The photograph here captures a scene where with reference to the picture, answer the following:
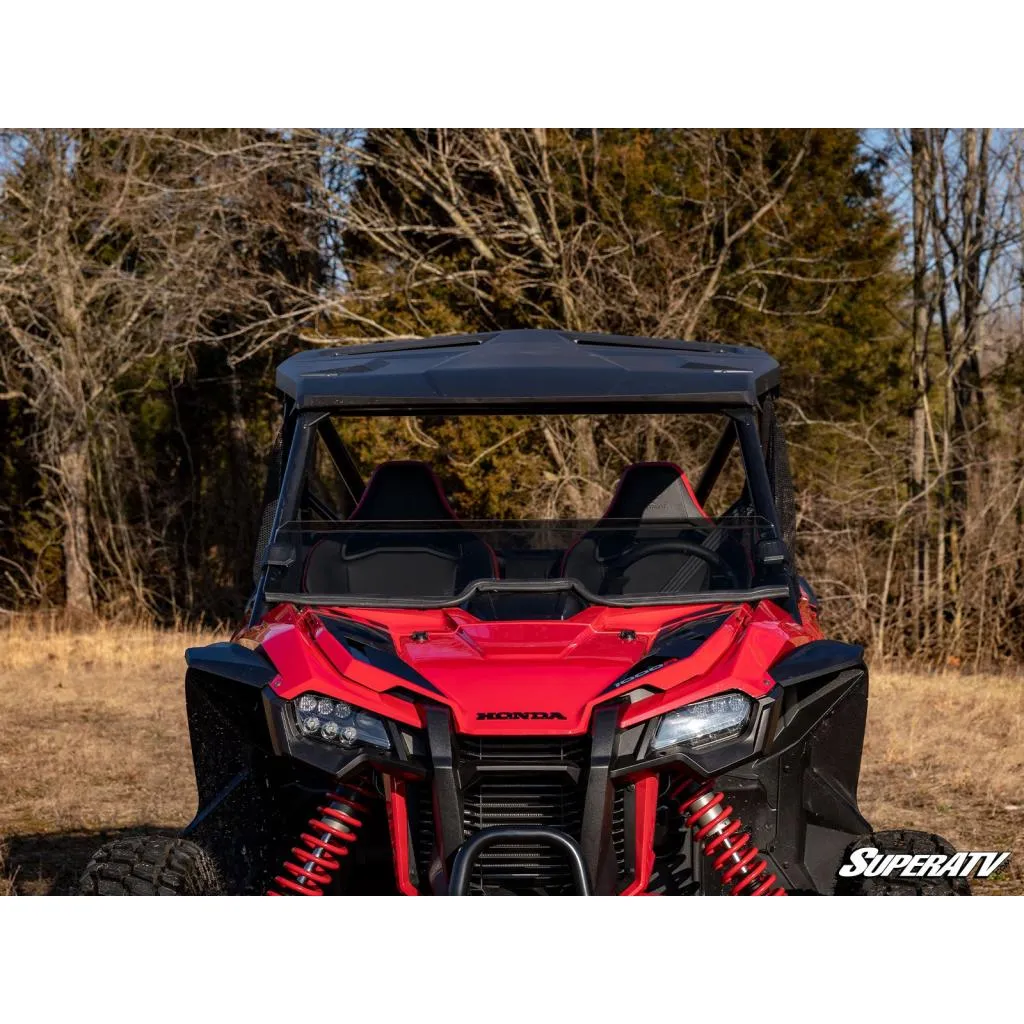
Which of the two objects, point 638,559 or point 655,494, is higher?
point 655,494

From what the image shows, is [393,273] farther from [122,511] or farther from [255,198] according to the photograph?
[122,511]

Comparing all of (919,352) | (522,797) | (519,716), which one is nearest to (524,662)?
(519,716)

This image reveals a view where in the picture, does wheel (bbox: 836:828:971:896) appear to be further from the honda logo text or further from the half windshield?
the honda logo text

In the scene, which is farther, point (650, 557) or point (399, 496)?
point (399, 496)

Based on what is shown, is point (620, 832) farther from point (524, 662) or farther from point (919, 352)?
point (919, 352)

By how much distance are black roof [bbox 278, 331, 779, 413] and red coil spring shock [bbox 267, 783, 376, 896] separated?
1399 millimetres

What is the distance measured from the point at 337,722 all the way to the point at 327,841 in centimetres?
33

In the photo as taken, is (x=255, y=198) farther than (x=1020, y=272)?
Yes

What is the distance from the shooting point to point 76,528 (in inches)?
790

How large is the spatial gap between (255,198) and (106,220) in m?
2.52

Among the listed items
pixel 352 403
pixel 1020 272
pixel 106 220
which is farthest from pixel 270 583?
pixel 106 220

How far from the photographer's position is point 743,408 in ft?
15.9

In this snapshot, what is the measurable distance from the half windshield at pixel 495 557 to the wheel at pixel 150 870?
842 mm

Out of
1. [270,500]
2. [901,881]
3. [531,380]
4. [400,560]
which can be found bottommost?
[901,881]
